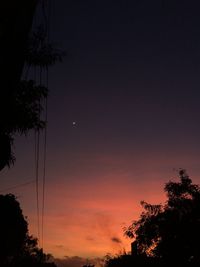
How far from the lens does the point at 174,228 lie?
3741 cm

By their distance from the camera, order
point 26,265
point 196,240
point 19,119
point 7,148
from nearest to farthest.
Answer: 1. point 7,148
2. point 19,119
3. point 196,240
4. point 26,265

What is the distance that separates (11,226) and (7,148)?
1385cm

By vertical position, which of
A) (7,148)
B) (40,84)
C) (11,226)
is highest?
(40,84)

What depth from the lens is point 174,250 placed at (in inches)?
1437

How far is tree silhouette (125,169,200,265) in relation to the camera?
3603cm

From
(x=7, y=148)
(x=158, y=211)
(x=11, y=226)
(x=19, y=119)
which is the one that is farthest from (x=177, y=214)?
(x=7, y=148)

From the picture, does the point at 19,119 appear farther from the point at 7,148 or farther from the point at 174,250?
the point at 174,250

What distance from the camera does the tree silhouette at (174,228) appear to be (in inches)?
1419

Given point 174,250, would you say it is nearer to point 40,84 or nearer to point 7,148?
point 40,84

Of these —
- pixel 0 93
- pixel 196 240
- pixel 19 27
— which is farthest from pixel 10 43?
pixel 196 240

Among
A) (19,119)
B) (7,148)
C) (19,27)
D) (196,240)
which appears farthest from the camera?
(196,240)

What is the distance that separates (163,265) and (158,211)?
4763 millimetres

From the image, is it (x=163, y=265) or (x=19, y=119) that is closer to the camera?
(x=19, y=119)

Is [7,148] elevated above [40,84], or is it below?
below
